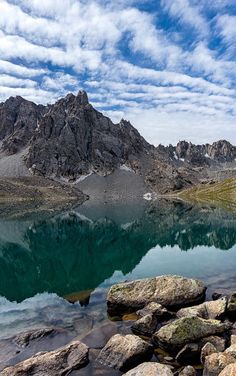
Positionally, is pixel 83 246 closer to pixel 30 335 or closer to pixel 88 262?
pixel 88 262

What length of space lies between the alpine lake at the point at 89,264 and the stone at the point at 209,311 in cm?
525

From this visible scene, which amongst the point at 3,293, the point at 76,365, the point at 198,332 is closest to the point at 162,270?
the point at 3,293

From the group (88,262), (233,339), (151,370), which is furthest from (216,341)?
(88,262)

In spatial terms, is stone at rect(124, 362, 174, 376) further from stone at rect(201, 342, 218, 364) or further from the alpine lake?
stone at rect(201, 342, 218, 364)

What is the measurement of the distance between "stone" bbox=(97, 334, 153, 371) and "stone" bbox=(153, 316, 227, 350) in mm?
1368

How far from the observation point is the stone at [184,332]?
27141mm

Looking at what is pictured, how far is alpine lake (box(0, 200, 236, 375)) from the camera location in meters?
35.3

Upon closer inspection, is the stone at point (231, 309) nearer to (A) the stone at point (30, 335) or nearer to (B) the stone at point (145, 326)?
(B) the stone at point (145, 326)

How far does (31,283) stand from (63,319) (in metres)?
20.4

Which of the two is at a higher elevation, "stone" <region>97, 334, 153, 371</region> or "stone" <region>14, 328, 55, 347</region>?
"stone" <region>97, 334, 153, 371</region>

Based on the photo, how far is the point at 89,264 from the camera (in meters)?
67.7

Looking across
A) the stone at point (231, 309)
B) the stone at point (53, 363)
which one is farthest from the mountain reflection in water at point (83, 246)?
the stone at point (53, 363)

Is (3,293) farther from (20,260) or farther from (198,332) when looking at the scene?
(198,332)

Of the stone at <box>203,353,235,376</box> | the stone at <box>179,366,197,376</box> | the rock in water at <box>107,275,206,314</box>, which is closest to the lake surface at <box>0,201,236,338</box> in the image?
the rock in water at <box>107,275,206,314</box>
